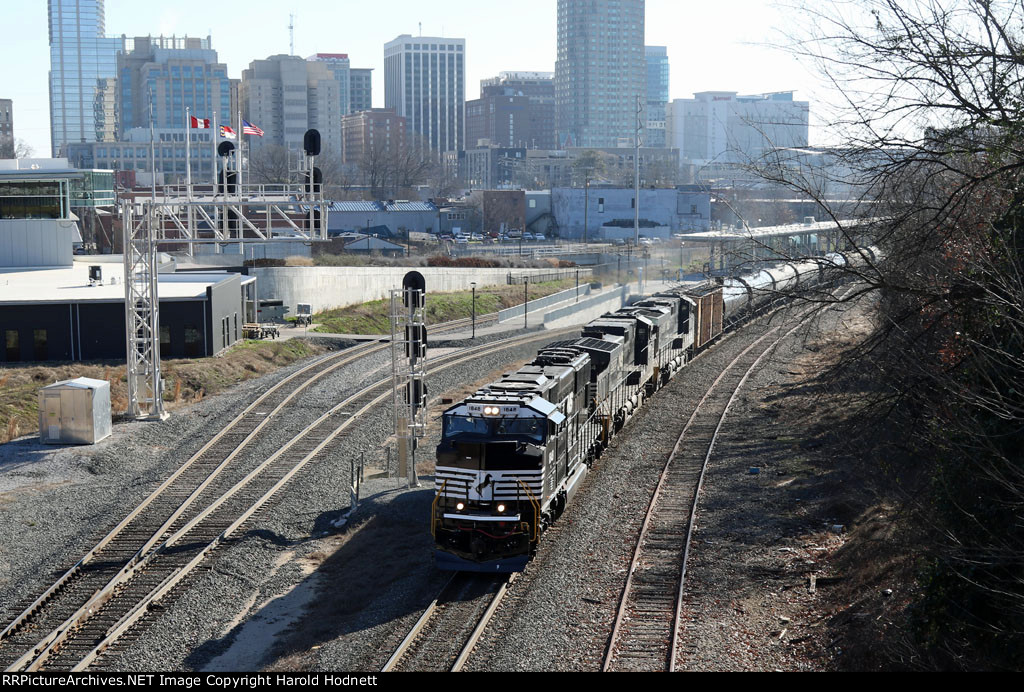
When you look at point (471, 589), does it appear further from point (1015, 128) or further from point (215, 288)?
point (215, 288)

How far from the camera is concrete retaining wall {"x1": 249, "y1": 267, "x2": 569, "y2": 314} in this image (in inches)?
2318

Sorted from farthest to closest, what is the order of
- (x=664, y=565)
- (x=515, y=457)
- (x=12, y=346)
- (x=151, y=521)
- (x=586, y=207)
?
(x=586, y=207)
(x=12, y=346)
(x=151, y=521)
(x=664, y=565)
(x=515, y=457)

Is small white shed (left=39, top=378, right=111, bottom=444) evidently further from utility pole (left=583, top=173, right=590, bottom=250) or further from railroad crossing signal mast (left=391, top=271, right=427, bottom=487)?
utility pole (left=583, top=173, right=590, bottom=250)

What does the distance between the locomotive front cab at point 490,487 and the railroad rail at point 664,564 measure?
224cm

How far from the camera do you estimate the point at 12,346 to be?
4006 cm

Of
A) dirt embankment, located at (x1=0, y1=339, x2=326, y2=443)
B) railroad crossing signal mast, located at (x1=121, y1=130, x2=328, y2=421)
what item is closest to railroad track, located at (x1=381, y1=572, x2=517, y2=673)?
railroad crossing signal mast, located at (x1=121, y1=130, x2=328, y2=421)

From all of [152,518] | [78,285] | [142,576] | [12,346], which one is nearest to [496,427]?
[142,576]

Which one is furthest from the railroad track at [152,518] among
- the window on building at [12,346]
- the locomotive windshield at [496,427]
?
the window on building at [12,346]

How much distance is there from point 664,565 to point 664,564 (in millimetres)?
48

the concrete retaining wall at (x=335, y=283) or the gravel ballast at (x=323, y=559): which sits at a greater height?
the concrete retaining wall at (x=335, y=283)

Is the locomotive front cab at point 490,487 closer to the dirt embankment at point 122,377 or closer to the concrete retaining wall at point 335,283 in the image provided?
the dirt embankment at point 122,377

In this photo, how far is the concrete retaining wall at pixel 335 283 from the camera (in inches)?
2318

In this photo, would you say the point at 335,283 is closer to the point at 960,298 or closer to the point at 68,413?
the point at 68,413

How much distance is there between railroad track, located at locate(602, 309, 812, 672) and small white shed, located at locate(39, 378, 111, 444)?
16556mm
